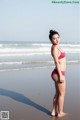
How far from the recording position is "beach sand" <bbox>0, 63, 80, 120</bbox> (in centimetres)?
551

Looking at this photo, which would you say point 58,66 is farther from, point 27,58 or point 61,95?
point 27,58

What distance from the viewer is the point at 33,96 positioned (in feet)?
22.6

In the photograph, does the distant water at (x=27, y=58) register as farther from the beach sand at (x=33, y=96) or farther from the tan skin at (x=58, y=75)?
the tan skin at (x=58, y=75)

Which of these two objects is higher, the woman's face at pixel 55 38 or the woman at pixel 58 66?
the woman's face at pixel 55 38

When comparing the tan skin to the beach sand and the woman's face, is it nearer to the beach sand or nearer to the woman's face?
the woman's face

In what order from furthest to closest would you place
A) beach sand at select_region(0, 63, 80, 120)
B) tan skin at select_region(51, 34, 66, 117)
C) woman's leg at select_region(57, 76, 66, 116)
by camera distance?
1. beach sand at select_region(0, 63, 80, 120)
2. woman's leg at select_region(57, 76, 66, 116)
3. tan skin at select_region(51, 34, 66, 117)

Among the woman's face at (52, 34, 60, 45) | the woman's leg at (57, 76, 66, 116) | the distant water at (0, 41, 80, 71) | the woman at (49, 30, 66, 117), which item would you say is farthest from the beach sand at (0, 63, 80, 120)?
the distant water at (0, 41, 80, 71)

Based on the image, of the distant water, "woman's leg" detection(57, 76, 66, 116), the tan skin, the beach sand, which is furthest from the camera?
the distant water

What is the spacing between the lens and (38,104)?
6.19 m

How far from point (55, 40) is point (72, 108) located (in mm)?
1449

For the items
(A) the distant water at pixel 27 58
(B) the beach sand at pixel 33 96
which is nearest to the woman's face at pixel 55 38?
(B) the beach sand at pixel 33 96

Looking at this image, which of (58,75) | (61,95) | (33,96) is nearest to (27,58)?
(33,96)

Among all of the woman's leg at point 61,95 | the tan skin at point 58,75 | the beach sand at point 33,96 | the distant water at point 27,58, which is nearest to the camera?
the tan skin at point 58,75

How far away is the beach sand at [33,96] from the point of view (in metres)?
5.51
